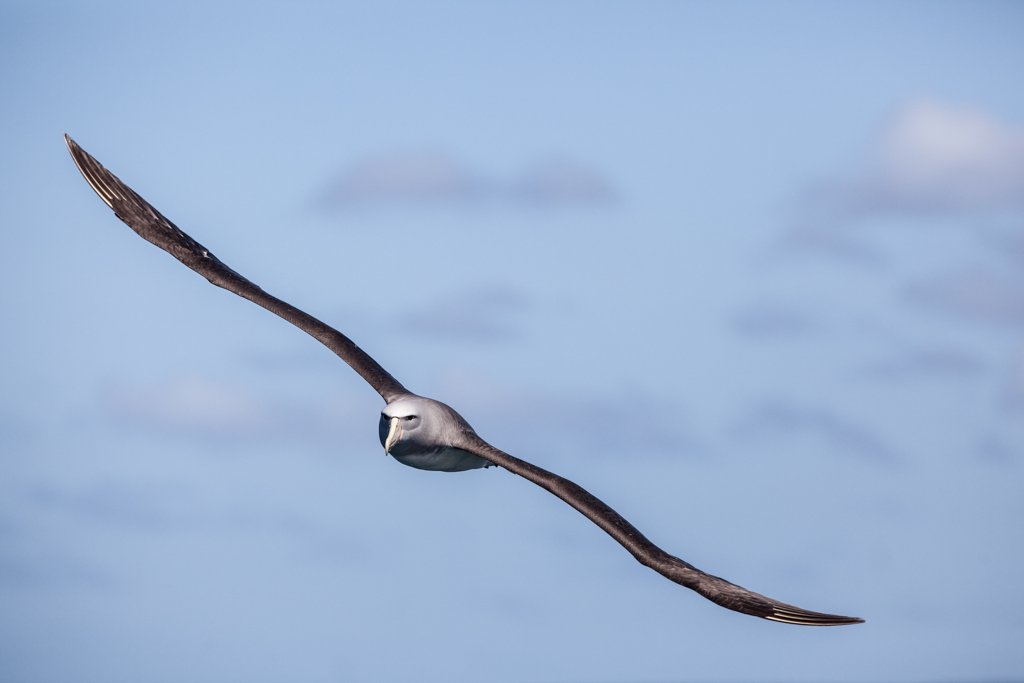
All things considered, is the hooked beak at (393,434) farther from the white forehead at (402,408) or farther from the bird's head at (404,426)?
the white forehead at (402,408)

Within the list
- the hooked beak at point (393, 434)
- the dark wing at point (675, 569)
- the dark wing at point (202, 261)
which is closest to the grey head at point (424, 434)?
the hooked beak at point (393, 434)

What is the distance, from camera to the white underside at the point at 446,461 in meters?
20.9

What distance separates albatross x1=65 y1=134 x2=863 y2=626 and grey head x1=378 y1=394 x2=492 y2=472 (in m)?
0.02

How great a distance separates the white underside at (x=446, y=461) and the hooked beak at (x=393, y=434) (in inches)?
29.2

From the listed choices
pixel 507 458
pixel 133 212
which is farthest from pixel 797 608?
pixel 133 212

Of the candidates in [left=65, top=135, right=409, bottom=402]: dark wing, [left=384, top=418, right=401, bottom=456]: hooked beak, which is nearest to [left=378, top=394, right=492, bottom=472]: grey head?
[left=384, top=418, right=401, bottom=456]: hooked beak

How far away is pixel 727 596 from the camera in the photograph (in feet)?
61.2

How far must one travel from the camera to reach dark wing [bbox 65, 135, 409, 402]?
2258 centimetres

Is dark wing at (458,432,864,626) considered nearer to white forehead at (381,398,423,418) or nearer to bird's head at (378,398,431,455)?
bird's head at (378,398,431,455)

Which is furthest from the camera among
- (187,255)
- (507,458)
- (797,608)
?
(187,255)

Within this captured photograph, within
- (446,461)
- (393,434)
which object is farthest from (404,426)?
(446,461)

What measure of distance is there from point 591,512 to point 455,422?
10.5 ft

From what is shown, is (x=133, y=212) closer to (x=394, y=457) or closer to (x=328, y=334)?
(x=328, y=334)

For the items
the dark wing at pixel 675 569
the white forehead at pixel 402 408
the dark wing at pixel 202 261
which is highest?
the dark wing at pixel 202 261
